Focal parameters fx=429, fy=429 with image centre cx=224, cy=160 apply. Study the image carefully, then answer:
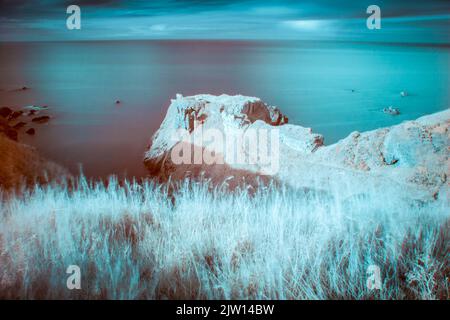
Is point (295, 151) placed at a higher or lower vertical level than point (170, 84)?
lower

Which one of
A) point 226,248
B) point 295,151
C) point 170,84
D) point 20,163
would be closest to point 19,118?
point 20,163

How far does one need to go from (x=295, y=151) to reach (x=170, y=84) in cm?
119

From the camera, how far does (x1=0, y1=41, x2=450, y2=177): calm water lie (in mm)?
3564

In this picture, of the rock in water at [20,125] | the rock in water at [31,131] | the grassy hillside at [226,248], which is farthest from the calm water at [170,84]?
the grassy hillside at [226,248]

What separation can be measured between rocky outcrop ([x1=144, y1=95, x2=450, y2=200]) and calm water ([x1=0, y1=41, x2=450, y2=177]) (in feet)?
0.52

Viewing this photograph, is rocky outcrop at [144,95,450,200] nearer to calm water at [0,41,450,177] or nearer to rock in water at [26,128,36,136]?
calm water at [0,41,450,177]

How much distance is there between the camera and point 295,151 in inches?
141

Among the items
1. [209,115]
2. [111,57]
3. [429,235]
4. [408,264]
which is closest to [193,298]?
[408,264]

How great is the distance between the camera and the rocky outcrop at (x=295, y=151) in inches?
129

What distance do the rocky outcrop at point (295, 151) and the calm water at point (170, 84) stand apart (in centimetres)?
16

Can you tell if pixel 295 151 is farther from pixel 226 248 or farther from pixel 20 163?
pixel 20 163

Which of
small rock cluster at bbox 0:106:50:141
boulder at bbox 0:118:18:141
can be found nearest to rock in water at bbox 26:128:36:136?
small rock cluster at bbox 0:106:50:141

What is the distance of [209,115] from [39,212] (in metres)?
1.62
